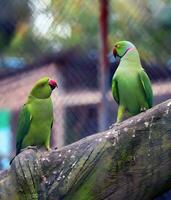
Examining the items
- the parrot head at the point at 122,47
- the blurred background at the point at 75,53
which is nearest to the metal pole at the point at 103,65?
the blurred background at the point at 75,53

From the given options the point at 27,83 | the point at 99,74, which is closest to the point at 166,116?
the point at 99,74

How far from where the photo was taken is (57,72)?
288 centimetres

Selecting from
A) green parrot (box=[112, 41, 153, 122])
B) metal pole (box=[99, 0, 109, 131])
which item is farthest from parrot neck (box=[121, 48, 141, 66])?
metal pole (box=[99, 0, 109, 131])

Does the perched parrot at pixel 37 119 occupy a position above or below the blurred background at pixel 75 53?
below

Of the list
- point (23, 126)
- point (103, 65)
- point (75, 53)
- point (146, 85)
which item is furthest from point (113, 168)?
point (75, 53)

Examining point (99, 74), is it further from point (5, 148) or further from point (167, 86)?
point (5, 148)

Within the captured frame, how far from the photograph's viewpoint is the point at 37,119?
1955 mm

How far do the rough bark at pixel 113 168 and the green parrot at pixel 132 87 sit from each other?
307mm

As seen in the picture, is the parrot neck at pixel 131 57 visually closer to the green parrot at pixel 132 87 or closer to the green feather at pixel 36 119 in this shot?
the green parrot at pixel 132 87

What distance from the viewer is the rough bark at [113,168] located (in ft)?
5.03

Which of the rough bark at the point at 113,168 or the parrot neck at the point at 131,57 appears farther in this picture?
the parrot neck at the point at 131,57

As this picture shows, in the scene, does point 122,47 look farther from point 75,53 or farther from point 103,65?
point 75,53

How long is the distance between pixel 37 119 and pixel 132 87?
0.96 feet

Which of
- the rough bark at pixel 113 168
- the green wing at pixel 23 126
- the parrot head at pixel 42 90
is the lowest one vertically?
the rough bark at pixel 113 168
